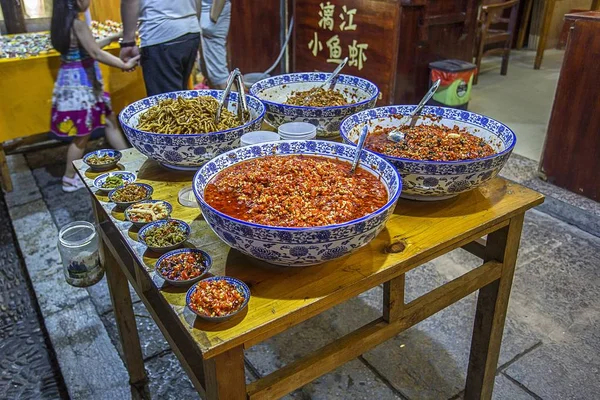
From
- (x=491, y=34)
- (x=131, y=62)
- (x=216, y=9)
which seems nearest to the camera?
(x=131, y=62)

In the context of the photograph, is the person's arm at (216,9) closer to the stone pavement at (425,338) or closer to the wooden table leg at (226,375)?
the stone pavement at (425,338)

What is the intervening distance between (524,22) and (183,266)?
7.55 m

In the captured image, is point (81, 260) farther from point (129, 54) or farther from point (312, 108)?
point (129, 54)

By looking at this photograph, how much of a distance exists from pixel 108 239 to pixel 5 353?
1.14 m

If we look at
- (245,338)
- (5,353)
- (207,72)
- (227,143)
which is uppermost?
(227,143)

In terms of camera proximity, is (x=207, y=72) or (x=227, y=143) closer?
(x=227, y=143)

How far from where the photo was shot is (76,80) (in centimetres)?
346

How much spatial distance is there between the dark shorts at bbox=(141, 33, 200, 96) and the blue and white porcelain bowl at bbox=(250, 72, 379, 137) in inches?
63.5

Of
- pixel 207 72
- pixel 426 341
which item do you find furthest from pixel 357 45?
pixel 426 341

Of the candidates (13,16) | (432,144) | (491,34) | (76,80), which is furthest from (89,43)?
(491,34)

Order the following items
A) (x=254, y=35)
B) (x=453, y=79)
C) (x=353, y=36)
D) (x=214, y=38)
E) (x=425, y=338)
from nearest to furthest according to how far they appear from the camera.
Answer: (x=425, y=338)
(x=453, y=79)
(x=214, y=38)
(x=353, y=36)
(x=254, y=35)

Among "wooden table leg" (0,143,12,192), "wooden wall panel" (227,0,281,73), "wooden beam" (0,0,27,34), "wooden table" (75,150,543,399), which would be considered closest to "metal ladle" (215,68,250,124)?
"wooden table" (75,150,543,399)

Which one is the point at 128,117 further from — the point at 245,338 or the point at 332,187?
the point at 245,338

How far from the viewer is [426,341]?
233cm
